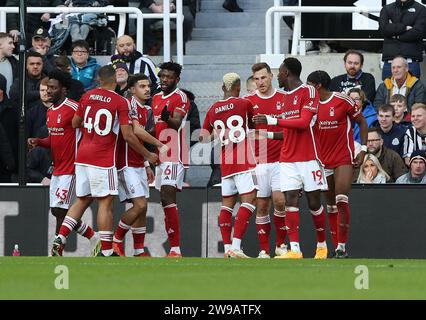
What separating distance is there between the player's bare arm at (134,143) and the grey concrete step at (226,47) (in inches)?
229

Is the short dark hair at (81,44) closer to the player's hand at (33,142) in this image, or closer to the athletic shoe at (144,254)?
the player's hand at (33,142)

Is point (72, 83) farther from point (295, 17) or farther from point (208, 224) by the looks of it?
point (295, 17)

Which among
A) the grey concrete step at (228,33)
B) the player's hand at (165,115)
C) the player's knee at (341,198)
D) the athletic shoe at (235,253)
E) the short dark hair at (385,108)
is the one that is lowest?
the athletic shoe at (235,253)

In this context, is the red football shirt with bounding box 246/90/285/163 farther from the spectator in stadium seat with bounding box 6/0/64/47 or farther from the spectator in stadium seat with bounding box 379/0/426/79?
the spectator in stadium seat with bounding box 6/0/64/47

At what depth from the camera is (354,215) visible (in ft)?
64.7

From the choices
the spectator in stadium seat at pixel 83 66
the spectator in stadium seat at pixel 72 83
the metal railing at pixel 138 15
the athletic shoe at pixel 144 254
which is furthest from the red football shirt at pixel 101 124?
the metal railing at pixel 138 15

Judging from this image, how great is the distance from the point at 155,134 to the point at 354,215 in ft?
9.51

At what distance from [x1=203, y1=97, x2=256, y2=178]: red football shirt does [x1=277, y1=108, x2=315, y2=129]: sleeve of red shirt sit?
100cm

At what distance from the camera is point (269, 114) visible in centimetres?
1909

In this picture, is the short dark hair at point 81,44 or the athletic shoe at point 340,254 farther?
the short dark hair at point 81,44

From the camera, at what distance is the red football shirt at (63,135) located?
727 inches

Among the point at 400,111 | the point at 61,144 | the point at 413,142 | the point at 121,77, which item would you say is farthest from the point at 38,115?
the point at 413,142
